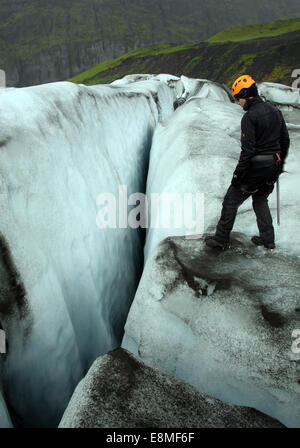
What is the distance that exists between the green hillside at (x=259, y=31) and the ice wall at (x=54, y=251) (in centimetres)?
4014

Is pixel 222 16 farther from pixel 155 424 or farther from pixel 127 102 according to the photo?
pixel 155 424

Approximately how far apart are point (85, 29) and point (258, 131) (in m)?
77.8

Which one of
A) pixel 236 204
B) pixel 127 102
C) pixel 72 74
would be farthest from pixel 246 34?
pixel 236 204

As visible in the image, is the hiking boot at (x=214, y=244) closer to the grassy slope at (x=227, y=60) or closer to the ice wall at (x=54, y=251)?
the ice wall at (x=54, y=251)

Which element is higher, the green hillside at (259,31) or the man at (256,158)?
the green hillside at (259,31)

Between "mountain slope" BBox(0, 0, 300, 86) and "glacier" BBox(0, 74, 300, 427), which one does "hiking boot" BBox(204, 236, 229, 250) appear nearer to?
"glacier" BBox(0, 74, 300, 427)

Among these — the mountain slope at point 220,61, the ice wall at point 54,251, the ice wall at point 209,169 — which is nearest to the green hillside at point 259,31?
the mountain slope at point 220,61

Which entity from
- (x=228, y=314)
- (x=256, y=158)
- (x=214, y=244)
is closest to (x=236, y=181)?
(x=256, y=158)

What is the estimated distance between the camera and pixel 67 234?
10.4 feet

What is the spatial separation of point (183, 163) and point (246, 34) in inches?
1795

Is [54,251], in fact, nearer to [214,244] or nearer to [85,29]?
[214,244]

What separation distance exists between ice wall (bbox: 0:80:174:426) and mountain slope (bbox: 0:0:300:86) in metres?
66.3

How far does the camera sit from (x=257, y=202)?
121 inches

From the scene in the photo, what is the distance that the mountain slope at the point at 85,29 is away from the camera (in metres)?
62.1
